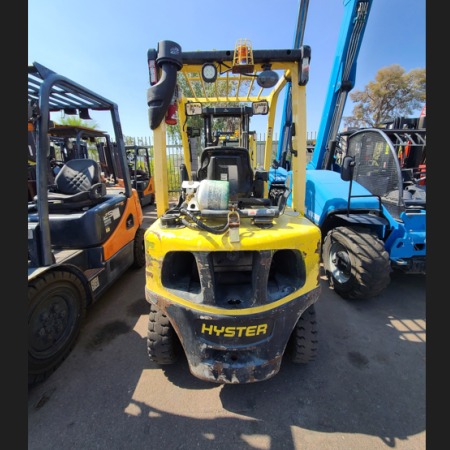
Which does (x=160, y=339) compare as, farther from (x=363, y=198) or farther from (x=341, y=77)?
A: (x=341, y=77)

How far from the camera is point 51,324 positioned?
237cm

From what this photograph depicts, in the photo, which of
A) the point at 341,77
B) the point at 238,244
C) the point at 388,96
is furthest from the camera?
the point at 388,96

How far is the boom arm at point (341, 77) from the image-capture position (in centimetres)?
449

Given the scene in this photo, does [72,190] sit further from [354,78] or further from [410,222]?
[354,78]

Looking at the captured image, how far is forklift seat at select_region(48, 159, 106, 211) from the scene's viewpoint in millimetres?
3119

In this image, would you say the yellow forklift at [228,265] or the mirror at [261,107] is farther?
the mirror at [261,107]

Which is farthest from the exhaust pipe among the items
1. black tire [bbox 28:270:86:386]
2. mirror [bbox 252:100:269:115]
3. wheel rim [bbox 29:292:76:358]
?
mirror [bbox 252:100:269:115]

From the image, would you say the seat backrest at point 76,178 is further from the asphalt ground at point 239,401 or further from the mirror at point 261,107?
the mirror at point 261,107

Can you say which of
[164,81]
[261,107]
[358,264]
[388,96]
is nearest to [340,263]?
[358,264]

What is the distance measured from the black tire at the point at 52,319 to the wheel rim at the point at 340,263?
11.0 ft

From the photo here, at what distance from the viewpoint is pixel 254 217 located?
211 cm

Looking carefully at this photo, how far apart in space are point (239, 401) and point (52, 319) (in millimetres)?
1910

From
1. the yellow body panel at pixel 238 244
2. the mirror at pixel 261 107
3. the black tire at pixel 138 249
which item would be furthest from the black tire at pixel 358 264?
the black tire at pixel 138 249

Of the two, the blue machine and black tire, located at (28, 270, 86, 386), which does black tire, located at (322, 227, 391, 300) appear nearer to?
the blue machine
